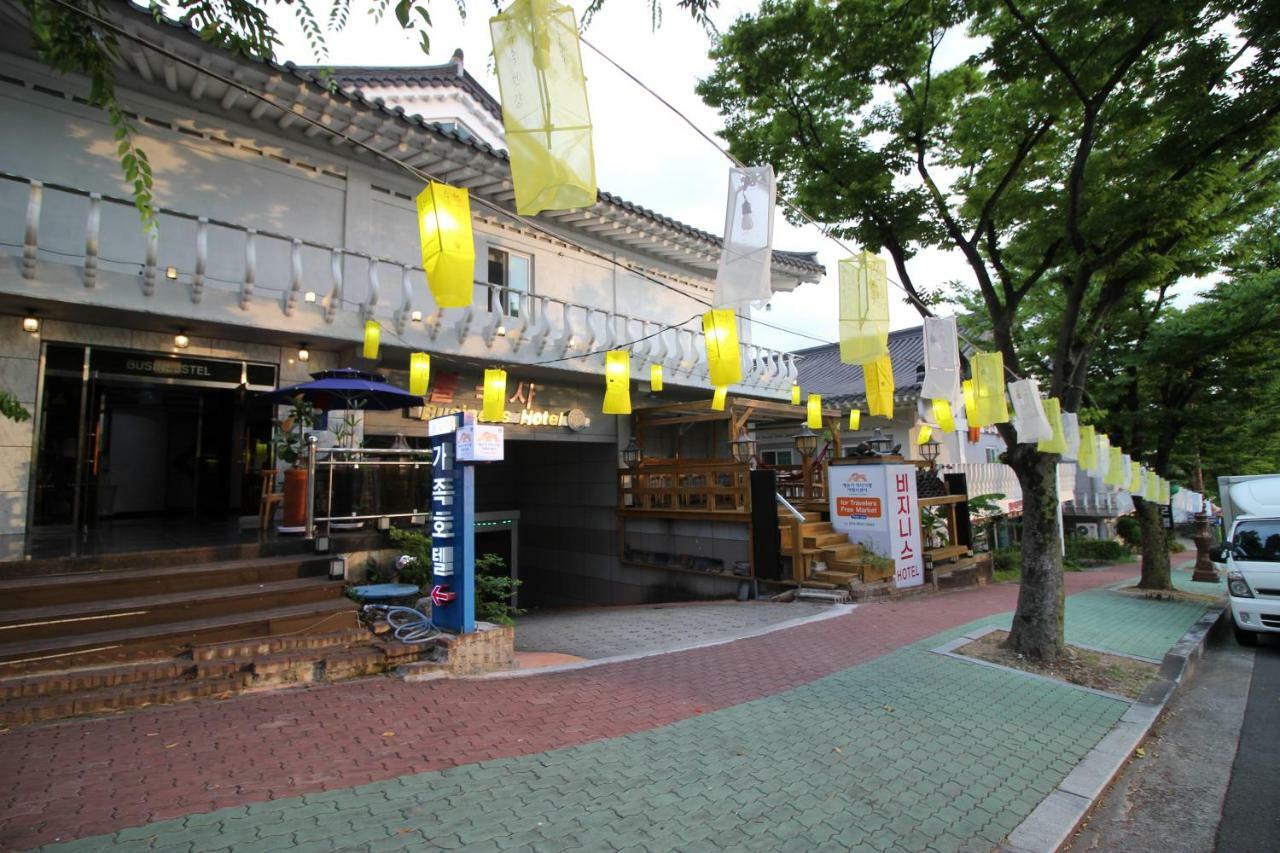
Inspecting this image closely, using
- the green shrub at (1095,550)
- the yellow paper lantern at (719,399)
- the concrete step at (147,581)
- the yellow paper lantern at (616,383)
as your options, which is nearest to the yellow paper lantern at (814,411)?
the yellow paper lantern at (719,399)

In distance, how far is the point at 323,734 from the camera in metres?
4.35

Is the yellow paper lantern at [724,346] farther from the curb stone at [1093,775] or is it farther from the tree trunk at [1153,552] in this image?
the tree trunk at [1153,552]

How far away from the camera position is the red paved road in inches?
133

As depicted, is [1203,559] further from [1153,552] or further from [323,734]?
[323,734]

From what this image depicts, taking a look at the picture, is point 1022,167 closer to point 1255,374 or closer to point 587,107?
point 587,107

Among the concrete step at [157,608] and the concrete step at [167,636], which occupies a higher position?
the concrete step at [157,608]

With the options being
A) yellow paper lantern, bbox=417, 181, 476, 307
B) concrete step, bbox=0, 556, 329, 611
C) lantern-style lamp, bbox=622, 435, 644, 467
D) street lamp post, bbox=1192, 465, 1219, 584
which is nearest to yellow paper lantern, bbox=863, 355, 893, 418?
lantern-style lamp, bbox=622, 435, 644, 467

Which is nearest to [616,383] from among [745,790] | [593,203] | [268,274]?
[268,274]

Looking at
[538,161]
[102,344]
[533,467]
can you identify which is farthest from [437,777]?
[533,467]

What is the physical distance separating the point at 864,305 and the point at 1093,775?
5.09 metres

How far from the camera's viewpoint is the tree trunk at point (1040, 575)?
22.7 ft

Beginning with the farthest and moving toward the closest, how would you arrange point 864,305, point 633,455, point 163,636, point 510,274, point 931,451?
point 931,451 → point 633,455 → point 510,274 → point 864,305 → point 163,636

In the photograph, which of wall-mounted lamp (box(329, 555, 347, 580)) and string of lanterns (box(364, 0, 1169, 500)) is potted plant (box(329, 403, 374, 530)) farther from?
string of lanterns (box(364, 0, 1169, 500))

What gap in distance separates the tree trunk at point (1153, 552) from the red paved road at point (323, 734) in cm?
1135
